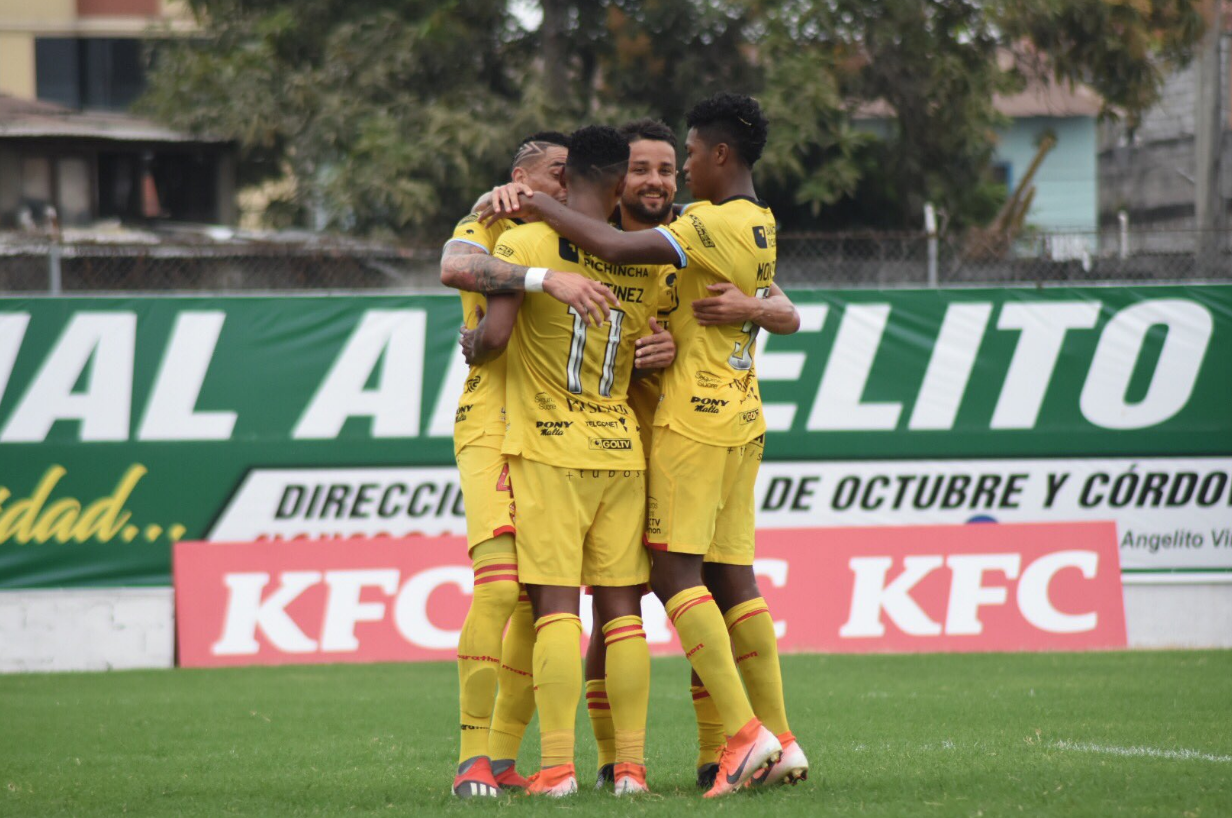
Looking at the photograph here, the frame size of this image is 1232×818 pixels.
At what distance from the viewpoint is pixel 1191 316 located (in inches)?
442

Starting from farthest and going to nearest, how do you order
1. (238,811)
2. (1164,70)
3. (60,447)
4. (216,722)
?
(1164,70) → (60,447) → (216,722) → (238,811)

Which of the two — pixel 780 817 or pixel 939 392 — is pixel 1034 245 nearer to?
pixel 939 392

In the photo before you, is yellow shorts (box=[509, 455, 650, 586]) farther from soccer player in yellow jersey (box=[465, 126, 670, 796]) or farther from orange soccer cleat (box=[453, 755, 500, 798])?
orange soccer cleat (box=[453, 755, 500, 798])

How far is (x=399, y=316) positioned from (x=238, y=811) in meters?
6.83

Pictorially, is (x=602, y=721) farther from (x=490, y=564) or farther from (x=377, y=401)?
(x=377, y=401)

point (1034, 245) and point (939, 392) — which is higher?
point (1034, 245)

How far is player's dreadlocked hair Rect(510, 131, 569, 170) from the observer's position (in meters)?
5.34

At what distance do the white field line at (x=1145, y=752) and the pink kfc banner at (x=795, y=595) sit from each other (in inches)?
178

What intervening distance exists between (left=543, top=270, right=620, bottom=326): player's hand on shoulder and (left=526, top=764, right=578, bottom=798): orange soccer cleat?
1.59 metres

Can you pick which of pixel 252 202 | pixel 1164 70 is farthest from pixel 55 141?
pixel 1164 70

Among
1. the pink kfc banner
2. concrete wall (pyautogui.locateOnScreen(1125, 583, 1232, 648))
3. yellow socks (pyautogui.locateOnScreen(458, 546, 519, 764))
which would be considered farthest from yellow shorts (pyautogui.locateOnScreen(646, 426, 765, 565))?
concrete wall (pyautogui.locateOnScreen(1125, 583, 1232, 648))

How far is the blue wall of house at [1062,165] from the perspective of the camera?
32.7m

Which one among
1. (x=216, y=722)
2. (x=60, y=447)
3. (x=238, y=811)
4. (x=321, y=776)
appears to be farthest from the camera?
(x=60, y=447)

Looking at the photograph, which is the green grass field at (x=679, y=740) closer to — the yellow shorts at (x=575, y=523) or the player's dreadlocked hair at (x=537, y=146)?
the yellow shorts at (x=575, y=523)
